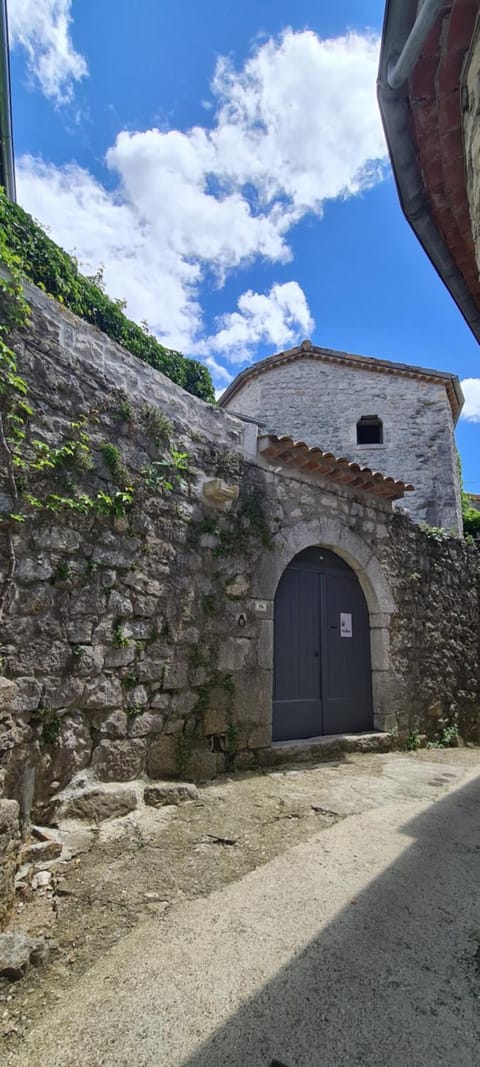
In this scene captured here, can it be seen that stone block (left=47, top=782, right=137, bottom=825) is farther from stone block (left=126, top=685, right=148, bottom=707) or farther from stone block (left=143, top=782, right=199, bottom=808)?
stone block (left=126, top=685, right=148, bottom=707)

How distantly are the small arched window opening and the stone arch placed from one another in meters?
6.94

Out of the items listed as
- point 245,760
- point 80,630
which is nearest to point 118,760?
point 80,630

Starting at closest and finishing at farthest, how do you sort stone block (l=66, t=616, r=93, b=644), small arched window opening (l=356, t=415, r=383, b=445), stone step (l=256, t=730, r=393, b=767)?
1. stone block (l=66, t=616, r=93, b=644)
2. stone step (l=256, t=730, r=393, b=767)
3. small arched window opening (l=356, t=415, r=383, b=445)

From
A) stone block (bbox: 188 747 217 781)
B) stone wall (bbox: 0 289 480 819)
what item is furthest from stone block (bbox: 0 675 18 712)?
stone block (bbox: 188 747 217 781)

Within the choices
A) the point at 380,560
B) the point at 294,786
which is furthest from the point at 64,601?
the point at 380,560

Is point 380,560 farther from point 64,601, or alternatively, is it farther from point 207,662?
point 64,601

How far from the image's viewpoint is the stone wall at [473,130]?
171 centimetres

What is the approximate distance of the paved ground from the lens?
144cm

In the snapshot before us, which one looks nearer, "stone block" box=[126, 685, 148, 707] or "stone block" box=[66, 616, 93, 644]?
"stone block" box=[66, 616, 93, 644]

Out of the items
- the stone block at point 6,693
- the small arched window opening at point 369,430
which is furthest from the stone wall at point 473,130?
the small arched window opening at point 369,430

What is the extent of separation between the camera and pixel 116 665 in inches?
124

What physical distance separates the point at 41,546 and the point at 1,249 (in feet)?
5.48

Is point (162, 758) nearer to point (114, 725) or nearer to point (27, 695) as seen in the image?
point (114, 725)

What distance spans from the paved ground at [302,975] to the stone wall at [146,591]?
1090 millimetres
